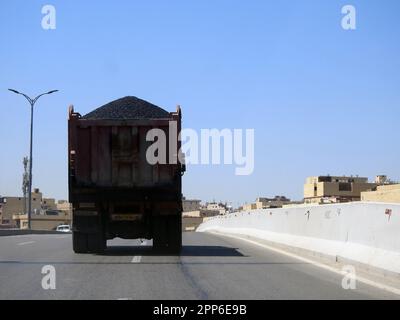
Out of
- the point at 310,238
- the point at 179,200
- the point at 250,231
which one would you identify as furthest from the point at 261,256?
the point at 250,231

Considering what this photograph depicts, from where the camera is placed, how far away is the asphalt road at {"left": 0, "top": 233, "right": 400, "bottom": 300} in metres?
10.8

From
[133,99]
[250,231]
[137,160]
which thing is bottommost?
[250,231]

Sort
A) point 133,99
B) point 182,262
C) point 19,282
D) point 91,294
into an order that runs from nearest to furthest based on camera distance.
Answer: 1. point 91,294
2. point 19,282
3. point 182,262
4. point 133,99

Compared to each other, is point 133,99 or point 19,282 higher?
point 133,99

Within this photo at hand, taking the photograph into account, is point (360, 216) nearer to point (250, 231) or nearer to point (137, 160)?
point (137, 160)

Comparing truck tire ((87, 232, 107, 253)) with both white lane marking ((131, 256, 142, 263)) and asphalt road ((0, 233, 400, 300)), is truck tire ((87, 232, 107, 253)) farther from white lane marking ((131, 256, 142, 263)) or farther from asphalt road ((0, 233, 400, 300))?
white lane marking ((131, 256, 142, 263))

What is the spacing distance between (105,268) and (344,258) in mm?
5516

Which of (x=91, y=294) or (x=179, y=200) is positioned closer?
(x=91, y=294)

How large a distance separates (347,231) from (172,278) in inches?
195

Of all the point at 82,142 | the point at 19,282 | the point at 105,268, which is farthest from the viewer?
the point at 82,142

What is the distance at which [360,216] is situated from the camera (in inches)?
587

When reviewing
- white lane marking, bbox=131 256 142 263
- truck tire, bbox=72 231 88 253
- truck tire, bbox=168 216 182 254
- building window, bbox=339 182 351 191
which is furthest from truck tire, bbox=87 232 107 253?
building window, bbox=339 182 351 191

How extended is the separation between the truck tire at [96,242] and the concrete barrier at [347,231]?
19.4ft

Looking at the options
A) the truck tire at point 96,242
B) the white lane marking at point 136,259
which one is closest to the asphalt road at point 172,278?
the white lane marking at point 136,259
